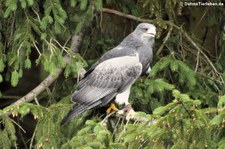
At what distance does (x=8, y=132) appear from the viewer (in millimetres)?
6711

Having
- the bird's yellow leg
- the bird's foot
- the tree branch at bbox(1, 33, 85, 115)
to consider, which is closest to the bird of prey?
the bird's yellow leg

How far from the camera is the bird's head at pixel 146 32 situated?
6.91m

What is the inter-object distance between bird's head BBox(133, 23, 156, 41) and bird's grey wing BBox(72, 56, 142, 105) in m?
0.29

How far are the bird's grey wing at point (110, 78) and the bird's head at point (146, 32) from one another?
0.29 meters

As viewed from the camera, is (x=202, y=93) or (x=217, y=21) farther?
(x=217, y=21)

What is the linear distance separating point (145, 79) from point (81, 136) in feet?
6.29

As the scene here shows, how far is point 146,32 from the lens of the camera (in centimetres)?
693

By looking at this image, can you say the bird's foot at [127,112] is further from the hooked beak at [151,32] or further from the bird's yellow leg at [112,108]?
the hooked beak at [151,32]

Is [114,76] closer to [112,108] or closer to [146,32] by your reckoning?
[112,108]

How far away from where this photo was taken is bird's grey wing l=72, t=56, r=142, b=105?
6629 mm

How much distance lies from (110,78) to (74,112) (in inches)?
26.3

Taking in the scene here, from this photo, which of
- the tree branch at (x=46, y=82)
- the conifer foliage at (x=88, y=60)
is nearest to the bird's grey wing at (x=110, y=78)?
the conifer foliage at (x=88, y=60)

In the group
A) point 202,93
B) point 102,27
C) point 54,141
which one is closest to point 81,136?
point 54,141

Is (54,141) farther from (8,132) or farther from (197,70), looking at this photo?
(197,70)
